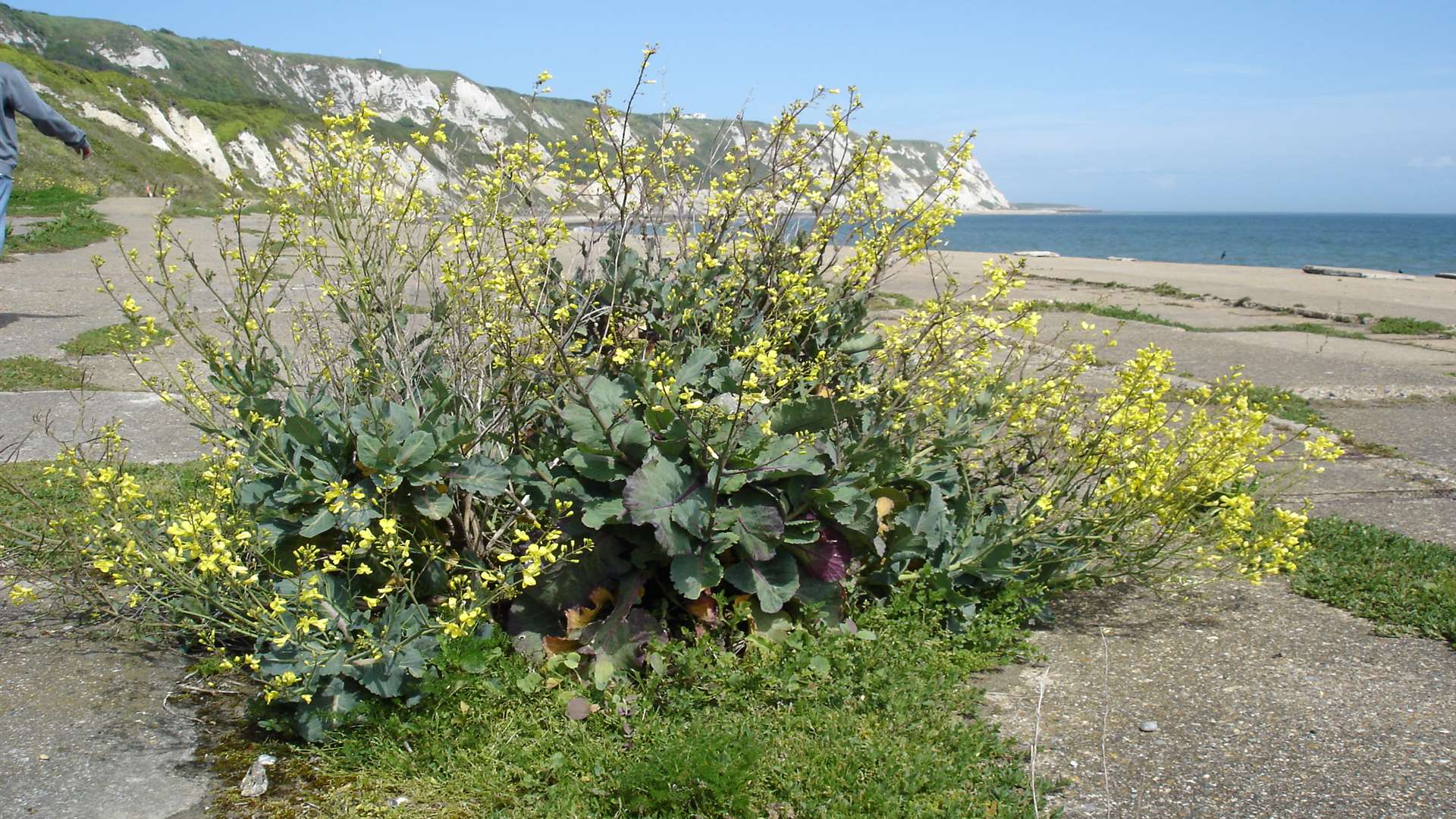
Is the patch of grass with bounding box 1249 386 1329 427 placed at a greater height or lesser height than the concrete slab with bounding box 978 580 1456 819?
greater

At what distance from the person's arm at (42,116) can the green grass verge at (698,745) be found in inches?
264

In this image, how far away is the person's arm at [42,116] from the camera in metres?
7.40

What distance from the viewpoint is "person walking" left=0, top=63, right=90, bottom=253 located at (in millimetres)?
7286

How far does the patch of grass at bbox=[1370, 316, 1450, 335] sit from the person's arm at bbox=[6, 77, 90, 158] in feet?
45.5

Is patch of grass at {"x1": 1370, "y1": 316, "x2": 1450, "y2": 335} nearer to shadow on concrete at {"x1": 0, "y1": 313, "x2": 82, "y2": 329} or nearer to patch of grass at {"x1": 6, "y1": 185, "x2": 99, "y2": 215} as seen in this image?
shadow on concrete at {"x1": 0, "y1": 313, "x2": 82, "y2": 329}

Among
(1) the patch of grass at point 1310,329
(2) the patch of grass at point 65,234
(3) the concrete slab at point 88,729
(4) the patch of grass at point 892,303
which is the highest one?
(2) the patch of grass at point 65,234

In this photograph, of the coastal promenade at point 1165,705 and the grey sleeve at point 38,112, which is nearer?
the coastal promenade at point 1165,705

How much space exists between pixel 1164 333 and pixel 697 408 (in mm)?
9686

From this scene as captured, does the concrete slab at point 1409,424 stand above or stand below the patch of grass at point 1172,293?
below

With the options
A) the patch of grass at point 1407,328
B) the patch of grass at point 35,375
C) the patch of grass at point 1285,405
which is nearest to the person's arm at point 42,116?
the patch of grass at point 35,375

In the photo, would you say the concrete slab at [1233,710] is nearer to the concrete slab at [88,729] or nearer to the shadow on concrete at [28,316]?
the concrete slab at [88,729]

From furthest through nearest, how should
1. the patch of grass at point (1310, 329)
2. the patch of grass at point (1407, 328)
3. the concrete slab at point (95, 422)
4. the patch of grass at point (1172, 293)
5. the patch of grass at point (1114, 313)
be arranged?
1. the patch of grass at point (1172, 293)
2. the patch of grass at point (1407, 328)
3. the patch of grass at point (1114, 313)
4. the patch of grass at point (1310, 329)
5. the concrete slab at point (95, 422)

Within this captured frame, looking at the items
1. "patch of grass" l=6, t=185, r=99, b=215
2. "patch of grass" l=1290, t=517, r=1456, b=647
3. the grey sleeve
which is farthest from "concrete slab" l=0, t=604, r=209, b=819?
"patch of grass" l=6, t=185, r=99, b=215

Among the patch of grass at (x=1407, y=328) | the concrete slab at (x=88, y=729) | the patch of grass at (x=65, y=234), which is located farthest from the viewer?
the patch of grass at (x=65, y=234)
